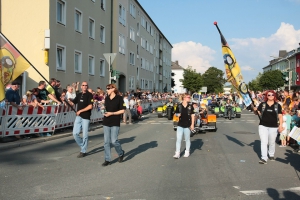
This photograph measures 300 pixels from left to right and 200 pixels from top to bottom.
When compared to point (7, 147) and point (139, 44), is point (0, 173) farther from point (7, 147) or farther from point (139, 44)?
point (139, 44)

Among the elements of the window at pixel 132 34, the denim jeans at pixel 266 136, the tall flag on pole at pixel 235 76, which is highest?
the window at pixel 132 34

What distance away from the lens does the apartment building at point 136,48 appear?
118 feet

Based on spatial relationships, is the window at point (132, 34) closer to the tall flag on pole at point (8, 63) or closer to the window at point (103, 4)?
the window at point (103, 4)

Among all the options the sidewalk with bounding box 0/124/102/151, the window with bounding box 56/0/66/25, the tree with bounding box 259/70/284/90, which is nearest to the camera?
the sidewalk with bounding box 0/124/102/151

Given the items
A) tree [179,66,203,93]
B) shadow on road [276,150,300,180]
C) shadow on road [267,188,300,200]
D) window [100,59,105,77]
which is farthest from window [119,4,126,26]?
tree [179,66,203,93]

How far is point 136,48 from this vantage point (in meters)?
44.7

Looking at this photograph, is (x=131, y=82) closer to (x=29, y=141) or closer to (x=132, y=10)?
(x=132, y=10)

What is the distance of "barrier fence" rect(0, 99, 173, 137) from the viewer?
35.1ft

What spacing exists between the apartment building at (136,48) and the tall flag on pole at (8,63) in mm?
26802

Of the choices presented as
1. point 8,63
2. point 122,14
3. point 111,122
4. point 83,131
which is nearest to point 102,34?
point 122,14

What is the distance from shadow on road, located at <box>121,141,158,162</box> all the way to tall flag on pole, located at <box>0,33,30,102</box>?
10.8 ft

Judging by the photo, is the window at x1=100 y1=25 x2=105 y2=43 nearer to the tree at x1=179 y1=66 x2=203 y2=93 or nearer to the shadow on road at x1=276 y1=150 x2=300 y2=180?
the shadow on road at x1=276 y1=150 x2=300 y2=180

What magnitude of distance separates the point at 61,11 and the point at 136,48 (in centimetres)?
2278

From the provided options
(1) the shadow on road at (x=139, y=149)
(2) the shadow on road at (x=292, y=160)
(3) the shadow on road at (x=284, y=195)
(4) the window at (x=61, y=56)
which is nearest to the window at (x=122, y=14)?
(4) the window at (x=61, y=56)
